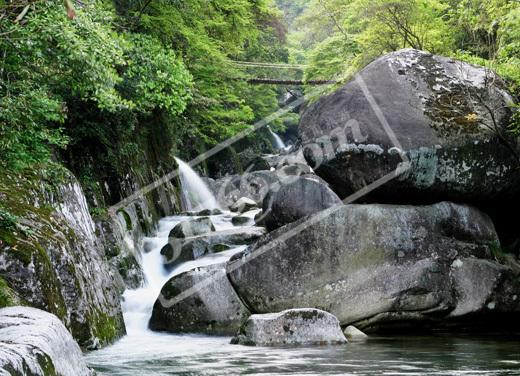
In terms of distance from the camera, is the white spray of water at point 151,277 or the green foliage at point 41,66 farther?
the white spray of water at point 151,277

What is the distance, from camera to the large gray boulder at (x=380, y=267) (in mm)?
A: 11281

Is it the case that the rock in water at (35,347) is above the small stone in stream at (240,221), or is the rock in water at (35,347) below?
below

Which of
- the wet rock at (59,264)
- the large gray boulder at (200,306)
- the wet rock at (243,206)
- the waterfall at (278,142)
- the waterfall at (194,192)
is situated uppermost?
the waterfall at (278,142)

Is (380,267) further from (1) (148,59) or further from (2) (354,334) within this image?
(1) (148,59)

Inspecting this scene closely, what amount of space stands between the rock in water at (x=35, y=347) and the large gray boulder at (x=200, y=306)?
553 cm

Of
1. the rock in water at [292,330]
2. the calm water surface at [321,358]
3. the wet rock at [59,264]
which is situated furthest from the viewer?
the rock in water at [292,330]

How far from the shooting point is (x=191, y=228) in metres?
16.8

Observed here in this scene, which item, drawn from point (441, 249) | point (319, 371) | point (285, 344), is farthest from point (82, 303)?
point (441, 249)

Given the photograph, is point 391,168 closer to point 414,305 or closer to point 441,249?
point 441,249

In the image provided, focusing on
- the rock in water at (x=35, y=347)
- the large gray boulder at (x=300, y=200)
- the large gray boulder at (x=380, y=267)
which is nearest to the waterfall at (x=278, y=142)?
the large gray boulder at (x=300, y=200)

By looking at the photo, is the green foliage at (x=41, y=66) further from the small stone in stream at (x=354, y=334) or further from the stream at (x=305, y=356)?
the small stone in stream at (x=354, y=334)

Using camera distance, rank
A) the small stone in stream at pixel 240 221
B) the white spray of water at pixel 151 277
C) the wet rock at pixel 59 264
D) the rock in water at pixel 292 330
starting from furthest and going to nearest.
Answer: the small stone in stream at pixel 240 221 < the white spray of water at pixel 151 277 < the rock in water at pixel 292 330 < the wet rock at pixel 59 264

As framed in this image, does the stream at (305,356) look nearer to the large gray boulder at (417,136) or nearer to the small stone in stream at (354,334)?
the small stone in stream at (354,334)

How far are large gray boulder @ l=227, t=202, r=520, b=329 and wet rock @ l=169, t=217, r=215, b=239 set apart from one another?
4.71 metres
